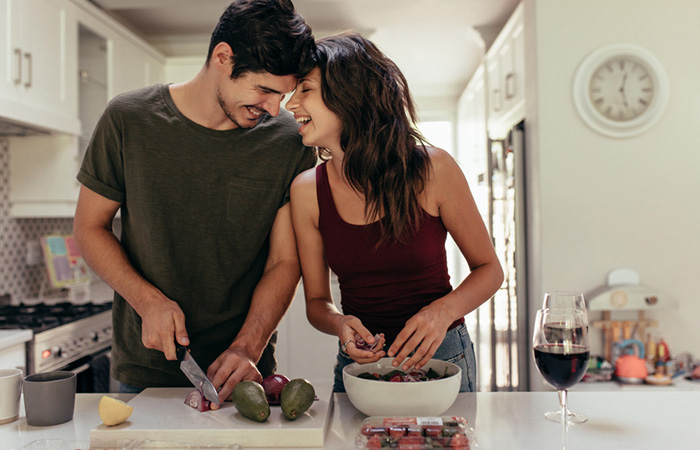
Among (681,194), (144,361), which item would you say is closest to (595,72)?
(681,194)

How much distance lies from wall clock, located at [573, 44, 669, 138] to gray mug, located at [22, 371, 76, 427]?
2.57 metres

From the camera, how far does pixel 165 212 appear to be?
1458 mm

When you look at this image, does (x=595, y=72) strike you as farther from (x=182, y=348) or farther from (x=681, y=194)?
(x=182, y=348)

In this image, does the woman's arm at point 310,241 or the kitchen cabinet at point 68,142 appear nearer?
the woman's arm at point 310,241

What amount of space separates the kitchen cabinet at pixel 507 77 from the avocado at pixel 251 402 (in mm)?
2650

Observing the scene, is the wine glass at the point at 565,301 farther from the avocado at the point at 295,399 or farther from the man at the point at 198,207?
the man at the point at 198,207

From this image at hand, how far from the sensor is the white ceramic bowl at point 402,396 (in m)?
1.03

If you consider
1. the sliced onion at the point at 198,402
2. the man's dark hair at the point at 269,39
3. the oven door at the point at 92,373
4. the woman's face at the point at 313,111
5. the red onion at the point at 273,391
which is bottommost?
the oven door at the point at 92,373

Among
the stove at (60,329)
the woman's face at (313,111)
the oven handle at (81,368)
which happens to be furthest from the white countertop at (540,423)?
the oven handle at (81,368)

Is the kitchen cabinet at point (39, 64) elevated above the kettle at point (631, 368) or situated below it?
above

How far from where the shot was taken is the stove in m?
2.46

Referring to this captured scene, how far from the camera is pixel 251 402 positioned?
3.27ft

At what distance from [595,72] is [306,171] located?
196 centimetres

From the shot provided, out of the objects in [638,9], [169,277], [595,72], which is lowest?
[169,277]
